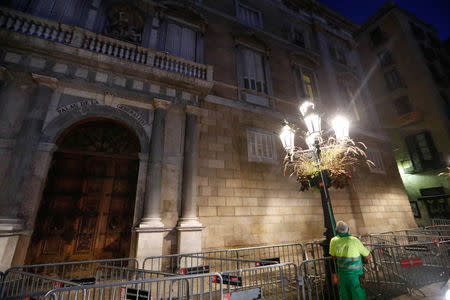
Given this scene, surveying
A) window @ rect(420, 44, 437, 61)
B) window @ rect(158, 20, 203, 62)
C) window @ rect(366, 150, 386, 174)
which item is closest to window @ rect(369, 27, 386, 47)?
window @ rect(420, 44, 437, 61)

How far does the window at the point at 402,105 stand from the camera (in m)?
21.2

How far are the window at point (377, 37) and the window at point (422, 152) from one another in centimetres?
Answer: 1258

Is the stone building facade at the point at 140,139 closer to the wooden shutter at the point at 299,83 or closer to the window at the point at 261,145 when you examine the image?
the window at the point at 261,145

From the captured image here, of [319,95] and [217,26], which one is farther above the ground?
[217,26]

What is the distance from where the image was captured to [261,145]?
29.5 ft

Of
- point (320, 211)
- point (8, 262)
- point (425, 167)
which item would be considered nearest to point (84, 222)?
point (8, 262)

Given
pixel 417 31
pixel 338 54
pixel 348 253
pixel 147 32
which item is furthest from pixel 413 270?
pixel 417 31

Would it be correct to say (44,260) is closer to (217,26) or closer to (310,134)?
(310,134)

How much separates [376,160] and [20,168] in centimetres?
1670

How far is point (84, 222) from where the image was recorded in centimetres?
647

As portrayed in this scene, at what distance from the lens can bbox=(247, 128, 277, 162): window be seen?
28.4ft

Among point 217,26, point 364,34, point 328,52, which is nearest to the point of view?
point 217,26

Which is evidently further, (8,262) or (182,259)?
(182,259)

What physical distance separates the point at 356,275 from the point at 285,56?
11.7 metres
